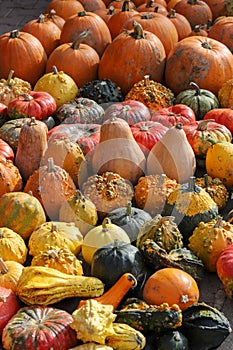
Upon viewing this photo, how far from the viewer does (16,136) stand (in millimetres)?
→ 5113

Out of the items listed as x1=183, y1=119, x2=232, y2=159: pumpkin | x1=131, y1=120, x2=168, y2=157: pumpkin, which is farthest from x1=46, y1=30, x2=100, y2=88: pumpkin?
x1=183, y1=119, x2=232, y2=159: pumpkin

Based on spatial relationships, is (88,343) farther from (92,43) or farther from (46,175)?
(92,43)

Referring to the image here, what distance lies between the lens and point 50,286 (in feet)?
11.4

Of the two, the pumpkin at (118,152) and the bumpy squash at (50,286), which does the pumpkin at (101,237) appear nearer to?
the bumpy squash at (50,286)

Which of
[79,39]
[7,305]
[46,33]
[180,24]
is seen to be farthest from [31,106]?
[180,24]

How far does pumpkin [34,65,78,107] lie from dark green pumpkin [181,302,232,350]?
9.81 feet

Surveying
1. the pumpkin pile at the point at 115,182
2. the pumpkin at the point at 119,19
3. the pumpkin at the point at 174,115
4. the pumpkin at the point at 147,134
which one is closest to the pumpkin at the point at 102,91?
the pumpkin pile at the point at 115,182

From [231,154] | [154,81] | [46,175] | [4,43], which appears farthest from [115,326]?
[4,43]

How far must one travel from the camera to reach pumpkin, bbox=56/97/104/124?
5.34 m

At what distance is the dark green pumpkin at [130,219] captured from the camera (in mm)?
4098

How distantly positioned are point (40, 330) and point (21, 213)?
1.15 meters

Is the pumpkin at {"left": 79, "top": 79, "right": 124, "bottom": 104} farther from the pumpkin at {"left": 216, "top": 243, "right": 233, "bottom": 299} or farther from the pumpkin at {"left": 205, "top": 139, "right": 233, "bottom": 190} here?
the pumpkin at {"left": 216, "top": 243, "right": 233, "bottom": 299}

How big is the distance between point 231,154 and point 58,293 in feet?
6.30

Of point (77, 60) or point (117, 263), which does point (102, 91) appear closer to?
point (77, 60)
